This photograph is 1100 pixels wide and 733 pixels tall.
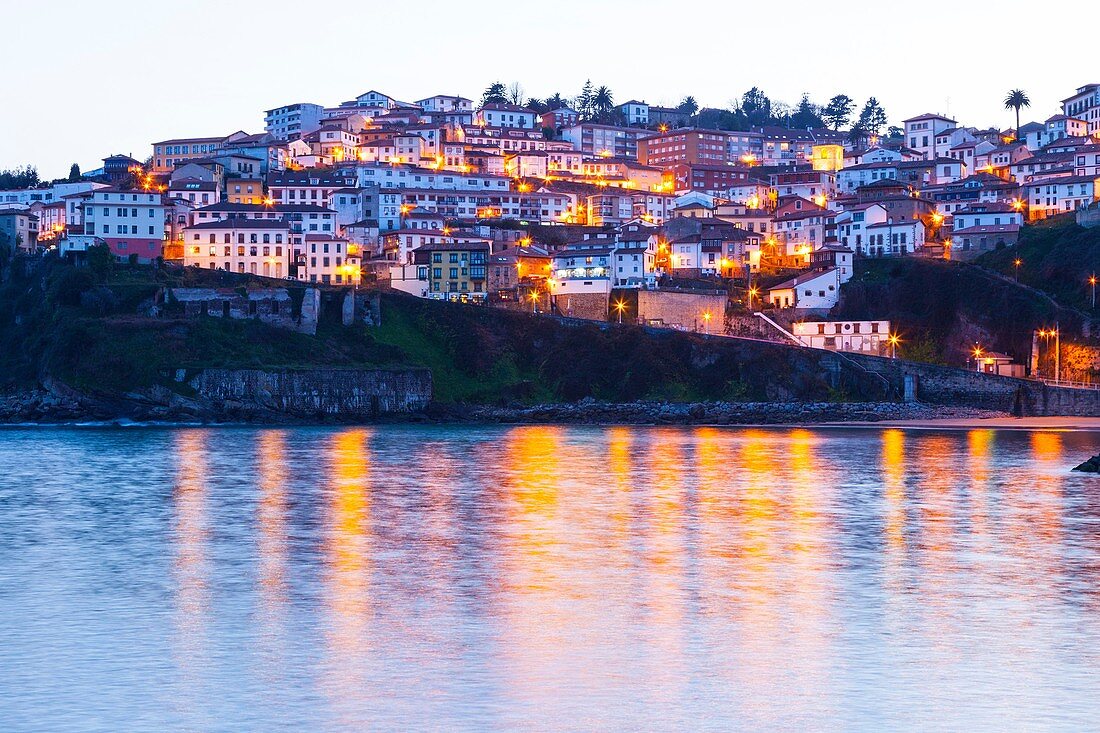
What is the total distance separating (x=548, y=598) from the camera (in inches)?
810

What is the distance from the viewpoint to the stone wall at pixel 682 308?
73.9 m

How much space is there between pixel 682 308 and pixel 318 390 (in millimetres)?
22312

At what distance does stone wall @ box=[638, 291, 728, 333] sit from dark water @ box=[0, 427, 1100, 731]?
105 ft

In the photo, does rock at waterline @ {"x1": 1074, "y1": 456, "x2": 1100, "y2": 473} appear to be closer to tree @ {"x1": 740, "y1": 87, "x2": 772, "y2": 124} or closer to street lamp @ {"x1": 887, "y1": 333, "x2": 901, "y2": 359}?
street lamp @ {"x1": 887, "y1": 333, "x2": 901, "y2": 359}

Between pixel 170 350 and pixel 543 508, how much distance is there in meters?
35.5

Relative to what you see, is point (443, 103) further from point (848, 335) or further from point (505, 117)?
point (848, 335)

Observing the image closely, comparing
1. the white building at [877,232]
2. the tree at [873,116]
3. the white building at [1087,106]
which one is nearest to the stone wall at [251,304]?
the white building at [877,232]

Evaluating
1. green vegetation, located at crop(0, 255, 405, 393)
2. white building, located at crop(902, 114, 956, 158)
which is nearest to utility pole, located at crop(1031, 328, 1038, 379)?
green vegetation, located at crop(0, 255, 405, 393)

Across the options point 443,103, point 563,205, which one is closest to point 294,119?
point 443,103

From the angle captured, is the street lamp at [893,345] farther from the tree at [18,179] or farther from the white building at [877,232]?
the tree at [18,179]

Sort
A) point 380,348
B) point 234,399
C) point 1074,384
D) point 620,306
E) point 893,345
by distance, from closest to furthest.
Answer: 1. point 234,399
2. point 1074,384
3. point 380,348
4. point 893,345
5. point 620,306

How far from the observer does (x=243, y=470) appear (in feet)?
136

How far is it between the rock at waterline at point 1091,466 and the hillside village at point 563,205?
29486 millimetres

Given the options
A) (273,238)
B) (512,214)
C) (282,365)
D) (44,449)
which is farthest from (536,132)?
(44,449)
